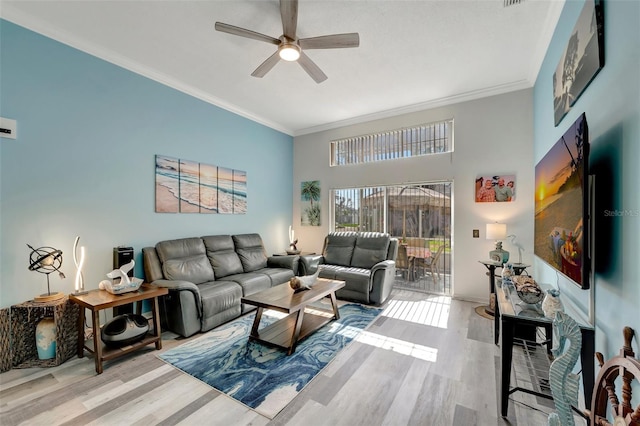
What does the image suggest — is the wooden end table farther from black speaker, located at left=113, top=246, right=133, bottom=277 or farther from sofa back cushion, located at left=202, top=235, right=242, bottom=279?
sofa back cushion, located at left=202, top=235, right=242, bottom=279

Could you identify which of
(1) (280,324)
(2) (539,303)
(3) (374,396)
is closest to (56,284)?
(1) (280,324)

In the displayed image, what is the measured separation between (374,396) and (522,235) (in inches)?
127

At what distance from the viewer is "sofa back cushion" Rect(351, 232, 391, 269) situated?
4.21 metres

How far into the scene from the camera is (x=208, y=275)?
3.49m

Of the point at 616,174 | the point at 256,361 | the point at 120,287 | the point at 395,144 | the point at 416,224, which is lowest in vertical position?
the point at 256,361

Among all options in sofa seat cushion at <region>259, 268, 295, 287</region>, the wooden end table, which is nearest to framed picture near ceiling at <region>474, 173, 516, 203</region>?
sofa seat cushion at <region>259, 268, 295, 287</region>

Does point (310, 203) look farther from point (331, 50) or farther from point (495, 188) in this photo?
point (495, 188)

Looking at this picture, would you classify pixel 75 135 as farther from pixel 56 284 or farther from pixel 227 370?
pixel 227 370

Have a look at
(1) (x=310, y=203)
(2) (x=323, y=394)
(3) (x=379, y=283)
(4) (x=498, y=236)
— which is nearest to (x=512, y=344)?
(2) (x=323, y=394)

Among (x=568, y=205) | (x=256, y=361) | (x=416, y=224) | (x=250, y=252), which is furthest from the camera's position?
(x=416, y=224)

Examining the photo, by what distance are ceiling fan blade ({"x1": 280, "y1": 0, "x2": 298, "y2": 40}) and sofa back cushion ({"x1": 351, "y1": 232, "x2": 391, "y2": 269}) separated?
311 centimetres

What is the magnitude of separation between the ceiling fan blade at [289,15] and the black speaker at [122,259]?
9.33ft

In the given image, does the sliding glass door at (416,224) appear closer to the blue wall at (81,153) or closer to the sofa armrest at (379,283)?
the sofa armrest at (379,283)

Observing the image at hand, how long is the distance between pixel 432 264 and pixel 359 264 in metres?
1.29
